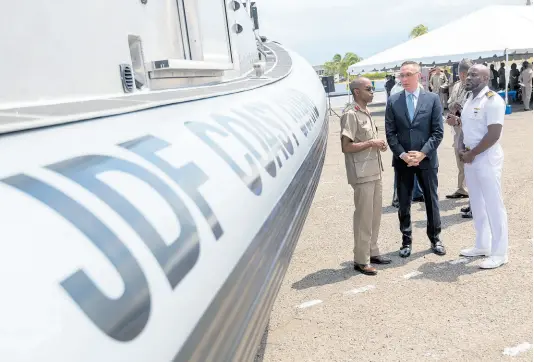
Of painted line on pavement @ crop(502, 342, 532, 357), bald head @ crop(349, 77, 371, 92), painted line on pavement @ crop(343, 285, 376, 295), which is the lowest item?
painted line on pavement @ crop(343, 285, 376, 295)

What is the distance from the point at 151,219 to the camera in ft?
3.64

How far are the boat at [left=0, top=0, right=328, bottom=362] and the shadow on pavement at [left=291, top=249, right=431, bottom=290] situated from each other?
1.12 metres

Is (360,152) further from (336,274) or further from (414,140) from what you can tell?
(336,274)

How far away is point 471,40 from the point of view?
14859 millimetres

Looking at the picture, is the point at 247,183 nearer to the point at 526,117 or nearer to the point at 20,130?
the point at 20,130

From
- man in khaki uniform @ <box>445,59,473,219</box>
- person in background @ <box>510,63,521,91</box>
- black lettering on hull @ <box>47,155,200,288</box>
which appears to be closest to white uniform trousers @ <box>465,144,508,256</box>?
man in khaki uniform @ <box>445,59,473,219</box>

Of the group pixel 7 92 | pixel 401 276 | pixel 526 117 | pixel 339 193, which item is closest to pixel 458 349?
pixel 401 276

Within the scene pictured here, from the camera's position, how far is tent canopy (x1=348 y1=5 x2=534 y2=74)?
14391mm

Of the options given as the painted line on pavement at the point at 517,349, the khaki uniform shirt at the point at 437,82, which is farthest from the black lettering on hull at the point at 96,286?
the khaki uniform shirt at the point at 437,82

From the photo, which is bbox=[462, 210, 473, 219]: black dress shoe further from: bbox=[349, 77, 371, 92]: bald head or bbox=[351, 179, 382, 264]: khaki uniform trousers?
bbox=[349, 77, 371, 92]: bald head

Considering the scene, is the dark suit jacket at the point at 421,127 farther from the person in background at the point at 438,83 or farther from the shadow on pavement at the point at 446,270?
the person in background at the point at 438,83

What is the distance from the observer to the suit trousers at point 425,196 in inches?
162

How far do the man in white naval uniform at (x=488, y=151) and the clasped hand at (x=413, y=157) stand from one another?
31cm

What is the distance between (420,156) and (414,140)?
0.15 metres
